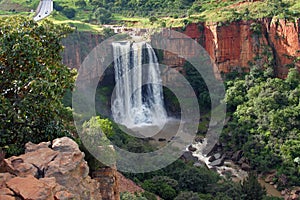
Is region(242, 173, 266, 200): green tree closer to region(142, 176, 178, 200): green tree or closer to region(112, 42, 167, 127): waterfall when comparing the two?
region(142, 176, 178, 200): green tree

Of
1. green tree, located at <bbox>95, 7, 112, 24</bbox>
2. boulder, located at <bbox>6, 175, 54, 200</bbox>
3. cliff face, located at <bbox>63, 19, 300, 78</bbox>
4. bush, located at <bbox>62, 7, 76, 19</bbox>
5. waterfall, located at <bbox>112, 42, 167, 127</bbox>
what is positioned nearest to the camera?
boulder, located at <bbox>6, 175, 54, 200</bbox>

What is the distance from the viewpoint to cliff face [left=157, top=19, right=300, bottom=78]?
1302 inches

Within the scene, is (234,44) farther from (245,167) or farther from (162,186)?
(162,186)

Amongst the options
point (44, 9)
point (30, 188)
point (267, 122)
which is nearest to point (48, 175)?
point (30, 188)

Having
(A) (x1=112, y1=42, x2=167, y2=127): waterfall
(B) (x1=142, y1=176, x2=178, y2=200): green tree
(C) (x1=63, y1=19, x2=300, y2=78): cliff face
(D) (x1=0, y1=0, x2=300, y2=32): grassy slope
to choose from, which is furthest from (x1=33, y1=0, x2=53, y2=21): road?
(B) (x1=142, y1=176, x2=178, y2=200): green tree

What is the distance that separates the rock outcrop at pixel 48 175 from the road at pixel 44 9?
3411cm

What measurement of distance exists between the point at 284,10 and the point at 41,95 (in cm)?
2670

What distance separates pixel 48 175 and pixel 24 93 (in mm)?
3504

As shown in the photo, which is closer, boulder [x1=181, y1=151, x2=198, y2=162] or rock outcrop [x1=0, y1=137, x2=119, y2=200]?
rock outcrop [x1=0, y1=137, x2=119, y2=200]

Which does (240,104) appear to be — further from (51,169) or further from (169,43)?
(51,169)

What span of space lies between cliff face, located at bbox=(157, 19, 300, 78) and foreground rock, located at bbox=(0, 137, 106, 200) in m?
26.6

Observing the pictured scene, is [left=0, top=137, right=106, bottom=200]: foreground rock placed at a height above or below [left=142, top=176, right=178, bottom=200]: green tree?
above

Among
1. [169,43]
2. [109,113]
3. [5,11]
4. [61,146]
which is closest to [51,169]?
[61,146]

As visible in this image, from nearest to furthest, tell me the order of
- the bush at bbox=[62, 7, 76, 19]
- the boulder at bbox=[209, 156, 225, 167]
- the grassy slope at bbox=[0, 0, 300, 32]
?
the boulder at bbox=[209, 156, 225, 167], the grassy slope at bbox=[0, 0, 300, 32], the bush at bbox=[62, 7, 76, 19]
